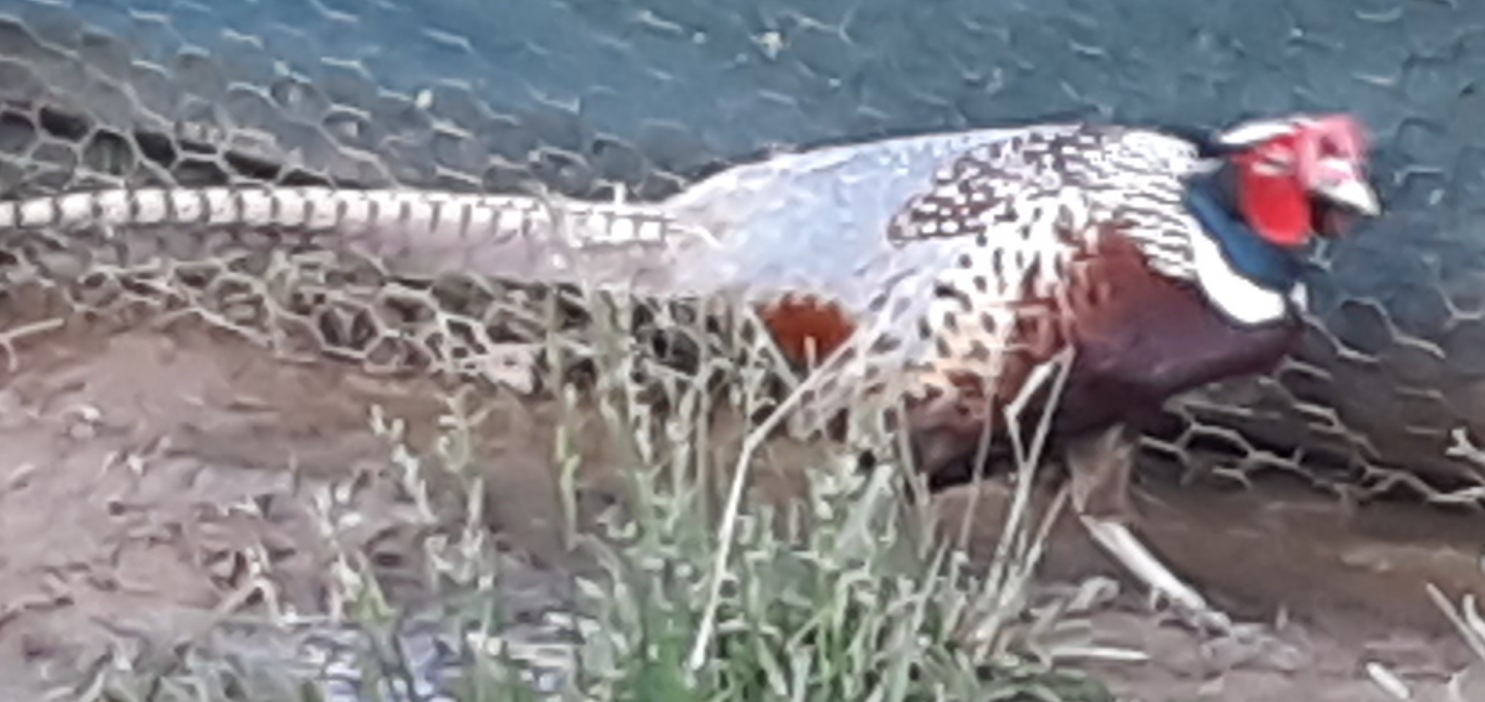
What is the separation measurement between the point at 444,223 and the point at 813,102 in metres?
0.22

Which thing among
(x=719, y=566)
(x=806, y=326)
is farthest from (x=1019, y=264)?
(x=719, y=566)

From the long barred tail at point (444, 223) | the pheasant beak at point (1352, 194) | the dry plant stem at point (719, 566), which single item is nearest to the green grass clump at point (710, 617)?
the dry plant stem at point (719, 566)

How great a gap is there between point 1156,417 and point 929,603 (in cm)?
23

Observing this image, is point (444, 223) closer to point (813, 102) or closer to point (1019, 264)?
point (813, 102)

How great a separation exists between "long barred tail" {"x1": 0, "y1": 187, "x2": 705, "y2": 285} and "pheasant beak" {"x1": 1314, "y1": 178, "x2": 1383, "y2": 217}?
1.11ft

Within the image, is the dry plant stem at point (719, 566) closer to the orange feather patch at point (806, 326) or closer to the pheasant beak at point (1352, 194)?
the orange feather patch at point (806, 326)

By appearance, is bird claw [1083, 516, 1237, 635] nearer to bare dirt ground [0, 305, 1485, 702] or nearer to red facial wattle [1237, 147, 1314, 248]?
bare dirt ground [0, 305, 1485, 702]

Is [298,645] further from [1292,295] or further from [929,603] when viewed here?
[1292,295]

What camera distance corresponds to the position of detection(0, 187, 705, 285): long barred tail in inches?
59.8

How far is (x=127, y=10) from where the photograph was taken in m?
1.58

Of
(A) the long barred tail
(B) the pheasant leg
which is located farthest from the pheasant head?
(A) the long barred tail

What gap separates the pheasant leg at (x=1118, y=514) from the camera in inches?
58.4

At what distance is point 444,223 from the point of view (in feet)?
5.08

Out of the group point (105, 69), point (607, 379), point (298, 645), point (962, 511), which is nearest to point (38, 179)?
point (105, 69)
